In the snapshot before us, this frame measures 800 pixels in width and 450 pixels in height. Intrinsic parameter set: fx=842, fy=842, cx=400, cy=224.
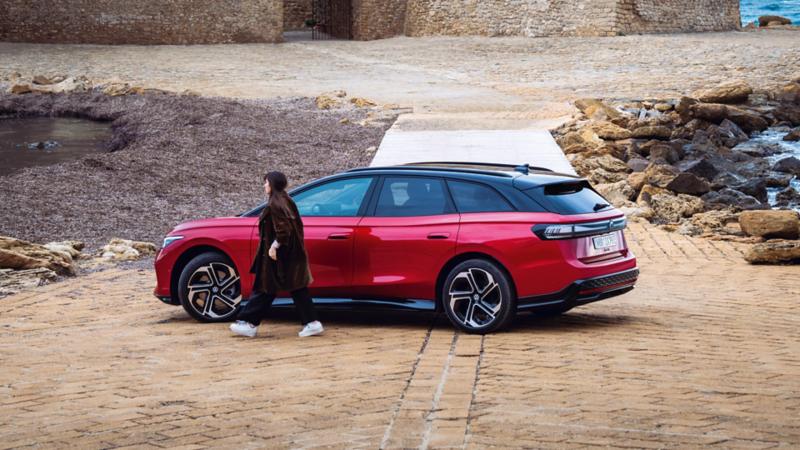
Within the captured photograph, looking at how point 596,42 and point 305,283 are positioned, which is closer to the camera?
point 305,283

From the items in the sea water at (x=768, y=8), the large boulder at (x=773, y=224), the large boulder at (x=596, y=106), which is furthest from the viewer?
the sea water at (x=768, y=8)

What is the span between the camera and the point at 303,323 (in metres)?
7.00

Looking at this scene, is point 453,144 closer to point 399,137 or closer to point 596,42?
point 399,137

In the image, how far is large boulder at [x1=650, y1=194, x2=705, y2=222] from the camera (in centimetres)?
1414

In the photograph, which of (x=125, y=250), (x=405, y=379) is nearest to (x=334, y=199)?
(x=405, y=379)

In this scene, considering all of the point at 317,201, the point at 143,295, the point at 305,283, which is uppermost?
the point at 317,201

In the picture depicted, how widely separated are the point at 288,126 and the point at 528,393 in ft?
55.5

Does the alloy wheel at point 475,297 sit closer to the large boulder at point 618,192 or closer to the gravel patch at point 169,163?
the gravel patch at point 169,163

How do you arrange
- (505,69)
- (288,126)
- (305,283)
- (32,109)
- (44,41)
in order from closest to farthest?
(305,283)
(288,126)
(32,109)
(505,69)
(44,41)

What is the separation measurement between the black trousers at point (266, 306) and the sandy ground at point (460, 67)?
15929 millimetres

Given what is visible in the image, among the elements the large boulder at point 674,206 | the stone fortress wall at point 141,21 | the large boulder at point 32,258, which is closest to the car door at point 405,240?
the large boulder at point 32,258

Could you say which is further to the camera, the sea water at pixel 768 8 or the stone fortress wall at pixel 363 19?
the sea water at pixel 768 8

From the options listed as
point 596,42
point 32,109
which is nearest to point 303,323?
point 32,109

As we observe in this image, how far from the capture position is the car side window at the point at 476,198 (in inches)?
274
